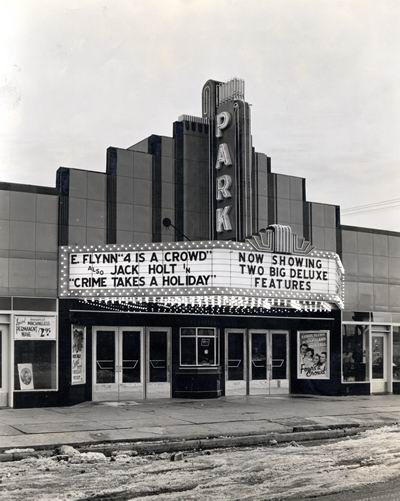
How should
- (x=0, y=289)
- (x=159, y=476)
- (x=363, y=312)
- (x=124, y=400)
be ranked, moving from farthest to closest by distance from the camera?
(x=363, y=312) < (x=124, y=400) < (x=0, y=289) < (x=159, y=476)

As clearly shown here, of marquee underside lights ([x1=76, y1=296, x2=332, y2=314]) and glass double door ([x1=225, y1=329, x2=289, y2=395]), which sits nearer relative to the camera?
marquee underside lights ([x1=76, y1=296, x2=332, y2=314])

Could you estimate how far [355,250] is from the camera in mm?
22594

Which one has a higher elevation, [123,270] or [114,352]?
[123,270]

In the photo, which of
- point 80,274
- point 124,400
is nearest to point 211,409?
point 124,400

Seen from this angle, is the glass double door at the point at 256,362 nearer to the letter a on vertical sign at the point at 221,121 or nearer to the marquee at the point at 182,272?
the marquee at the point at 182,272

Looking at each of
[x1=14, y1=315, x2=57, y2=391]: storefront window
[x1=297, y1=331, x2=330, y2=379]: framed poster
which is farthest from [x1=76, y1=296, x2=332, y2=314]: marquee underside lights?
[x1=297, y1=331, x2=330, y2=379]: framed poster

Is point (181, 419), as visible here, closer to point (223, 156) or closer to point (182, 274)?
point (182, 274)

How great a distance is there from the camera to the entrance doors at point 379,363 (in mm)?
22578

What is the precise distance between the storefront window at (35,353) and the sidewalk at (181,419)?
738mm

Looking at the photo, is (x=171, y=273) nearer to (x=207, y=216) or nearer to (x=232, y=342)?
(x=207, y=216)

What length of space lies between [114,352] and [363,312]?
8.20 metres

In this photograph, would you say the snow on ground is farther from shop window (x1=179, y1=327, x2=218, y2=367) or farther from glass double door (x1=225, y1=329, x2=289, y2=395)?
glass double door (x1=225, y1=329, x2=289, y2=395)

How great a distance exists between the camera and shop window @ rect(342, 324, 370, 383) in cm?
2166

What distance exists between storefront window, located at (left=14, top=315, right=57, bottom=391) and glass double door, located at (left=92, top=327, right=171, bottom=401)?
157cm
